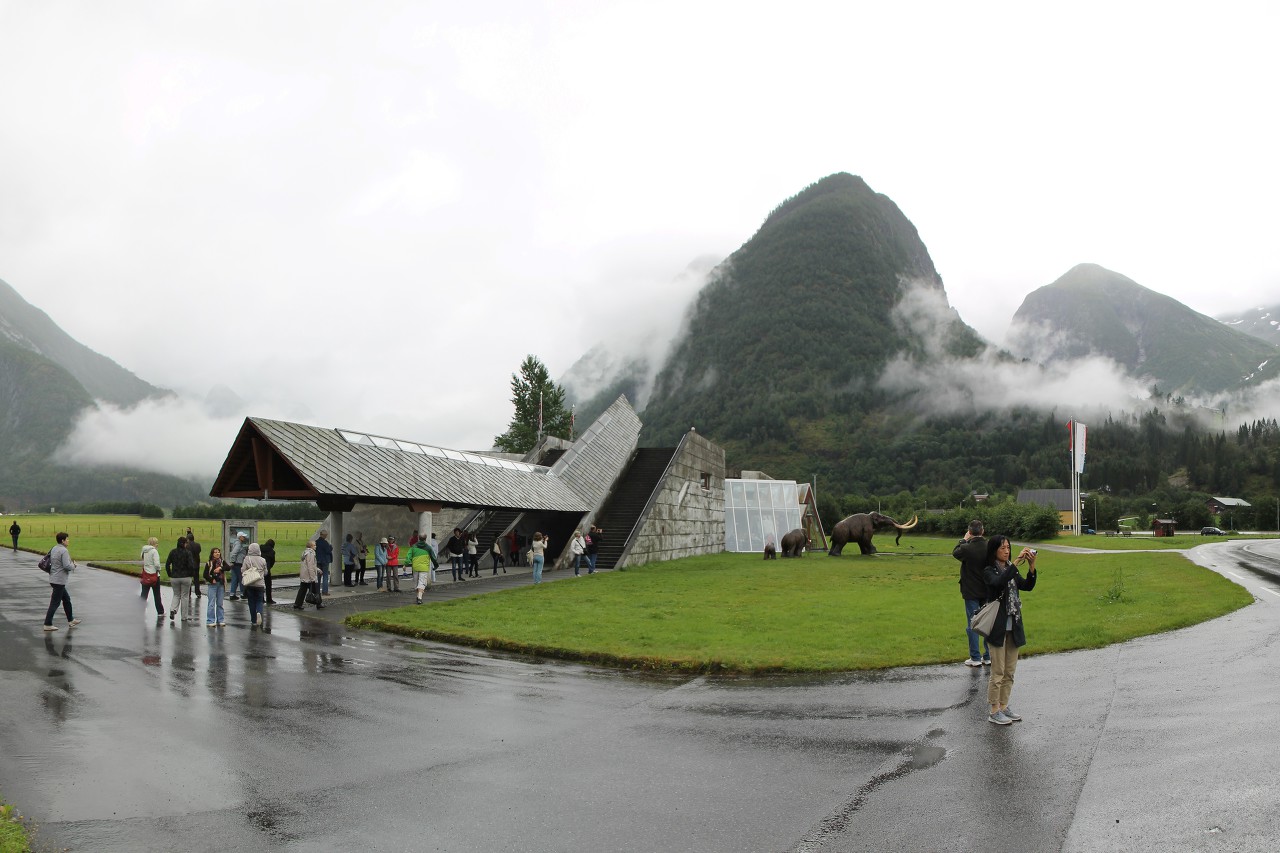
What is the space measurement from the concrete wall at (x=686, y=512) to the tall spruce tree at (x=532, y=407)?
24589 mm

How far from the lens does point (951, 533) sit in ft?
248

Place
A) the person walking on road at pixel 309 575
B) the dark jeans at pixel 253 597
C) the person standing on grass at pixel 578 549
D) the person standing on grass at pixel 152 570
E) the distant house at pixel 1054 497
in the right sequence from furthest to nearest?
the distant house at pixel 1054 497
the person standing on grass at pixel 578 549
the person walking on road at pixel 309 575
the person standing on grass at pixel 152 570
the dark jeans at pixel 253 597

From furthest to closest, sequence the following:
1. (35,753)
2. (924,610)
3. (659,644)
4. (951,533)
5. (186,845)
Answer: (951,533) < (924,610) < (659,644) < (35,753) < (186,845)

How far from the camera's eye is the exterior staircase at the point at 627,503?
37625 millimetres

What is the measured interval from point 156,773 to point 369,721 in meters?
2.52

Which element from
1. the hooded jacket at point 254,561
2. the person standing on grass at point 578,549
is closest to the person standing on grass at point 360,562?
the person standing on grass at point 578,549

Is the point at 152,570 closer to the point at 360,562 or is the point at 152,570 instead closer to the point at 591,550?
the point at 360,562

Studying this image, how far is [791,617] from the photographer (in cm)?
1909

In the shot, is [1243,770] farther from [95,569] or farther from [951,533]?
[951,533]

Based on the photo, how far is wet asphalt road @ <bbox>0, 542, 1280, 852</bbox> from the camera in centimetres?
627

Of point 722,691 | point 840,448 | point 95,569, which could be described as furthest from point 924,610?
point 840,448

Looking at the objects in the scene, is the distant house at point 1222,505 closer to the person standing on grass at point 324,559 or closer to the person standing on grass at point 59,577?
the person standing on grass at point 324,559

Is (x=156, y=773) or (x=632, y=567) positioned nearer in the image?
(x=156, y=773)

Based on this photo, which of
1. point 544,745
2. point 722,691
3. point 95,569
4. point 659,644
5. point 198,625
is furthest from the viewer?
point 95,569
